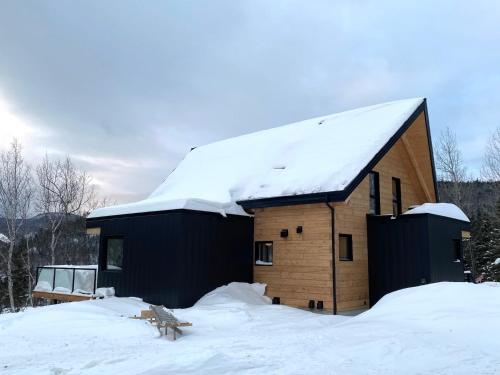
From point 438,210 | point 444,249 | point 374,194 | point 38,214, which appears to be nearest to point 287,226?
point 374,194

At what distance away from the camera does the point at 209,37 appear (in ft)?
47.0

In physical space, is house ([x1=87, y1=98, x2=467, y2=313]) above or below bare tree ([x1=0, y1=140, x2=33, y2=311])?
below

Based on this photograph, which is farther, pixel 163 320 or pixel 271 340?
pixel 163 320

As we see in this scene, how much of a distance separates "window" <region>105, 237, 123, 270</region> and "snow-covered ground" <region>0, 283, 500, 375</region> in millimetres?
3553

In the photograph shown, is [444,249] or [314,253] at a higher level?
[444,249]

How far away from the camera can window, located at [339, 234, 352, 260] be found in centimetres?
1136

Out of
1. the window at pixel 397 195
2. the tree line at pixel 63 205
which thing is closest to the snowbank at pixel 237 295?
the window at pixel 397 195

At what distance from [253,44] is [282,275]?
8.12 metres

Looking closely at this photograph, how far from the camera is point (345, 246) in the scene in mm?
11547

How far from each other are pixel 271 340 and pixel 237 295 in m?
4.58

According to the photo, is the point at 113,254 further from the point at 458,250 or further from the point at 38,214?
the point at 38,214

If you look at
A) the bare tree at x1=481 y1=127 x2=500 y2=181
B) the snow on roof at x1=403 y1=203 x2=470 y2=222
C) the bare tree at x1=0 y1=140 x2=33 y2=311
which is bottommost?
the snow on roof at x1=403 y1=203 x2=470 y2=222

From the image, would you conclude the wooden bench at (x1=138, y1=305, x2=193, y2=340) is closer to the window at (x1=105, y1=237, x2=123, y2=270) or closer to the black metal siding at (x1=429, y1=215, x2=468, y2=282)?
the window at (x1=105, y1=237, x2=123, y2=270)

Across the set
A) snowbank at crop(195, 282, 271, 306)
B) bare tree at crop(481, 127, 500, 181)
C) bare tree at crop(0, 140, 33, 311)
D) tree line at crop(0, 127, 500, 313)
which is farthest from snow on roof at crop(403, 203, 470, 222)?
bare tree at crop(0, 140, 33, 311)
